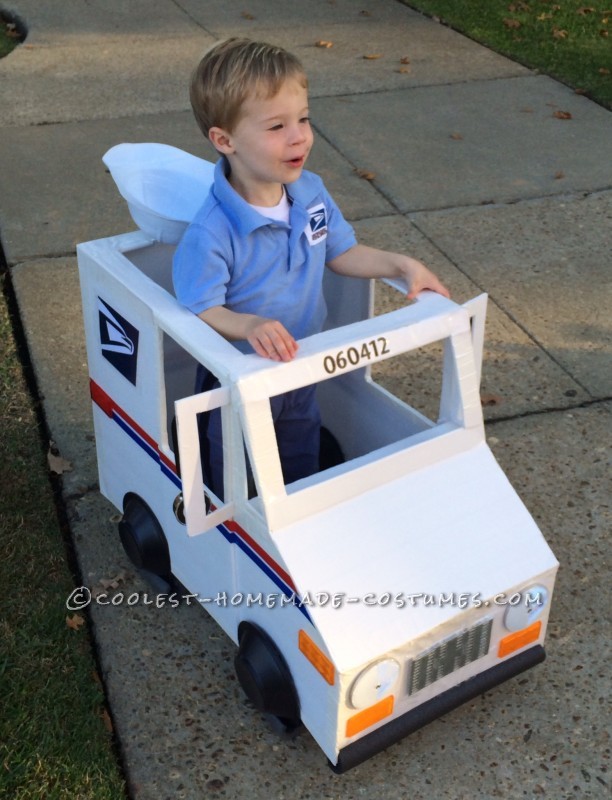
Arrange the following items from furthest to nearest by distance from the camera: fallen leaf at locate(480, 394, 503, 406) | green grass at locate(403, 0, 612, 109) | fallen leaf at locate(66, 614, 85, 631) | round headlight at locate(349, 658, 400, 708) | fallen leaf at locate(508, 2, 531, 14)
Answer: fallen leaf at locate(508, 2, 531, 14), green grass at locate(403, 0, 612, 109), fallen leaf at locate(480, 394, 503, 406), fallen leaf at locate(66, 614, 85, 631), round headlight at locate(349, 658, 400, 708)

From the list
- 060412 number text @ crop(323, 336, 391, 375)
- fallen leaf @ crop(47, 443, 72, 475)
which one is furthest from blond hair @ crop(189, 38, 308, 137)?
fallen leaf @ crop(47, 443, 72, 475)

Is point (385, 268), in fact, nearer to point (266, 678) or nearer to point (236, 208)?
point (236, 208)

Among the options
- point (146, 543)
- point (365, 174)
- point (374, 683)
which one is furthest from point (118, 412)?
point (365, 174)

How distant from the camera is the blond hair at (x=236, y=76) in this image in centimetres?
258

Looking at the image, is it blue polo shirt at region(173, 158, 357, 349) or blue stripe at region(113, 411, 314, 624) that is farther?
blue polo shirt at region(173, 158, 357, 349)

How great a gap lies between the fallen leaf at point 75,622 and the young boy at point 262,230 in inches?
23.9

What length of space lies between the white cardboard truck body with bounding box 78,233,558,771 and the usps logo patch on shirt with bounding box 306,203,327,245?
39 centimetres

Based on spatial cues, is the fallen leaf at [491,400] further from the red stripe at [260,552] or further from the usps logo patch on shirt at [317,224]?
the red stripe at [260,552]

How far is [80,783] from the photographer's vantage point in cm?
261

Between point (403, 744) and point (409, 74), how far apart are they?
580 centimetres

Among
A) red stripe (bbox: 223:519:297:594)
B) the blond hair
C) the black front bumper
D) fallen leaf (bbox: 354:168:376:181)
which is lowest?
fallen leaf (bbox: 354:168:376:181)

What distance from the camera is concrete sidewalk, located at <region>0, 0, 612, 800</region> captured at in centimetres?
A: 274

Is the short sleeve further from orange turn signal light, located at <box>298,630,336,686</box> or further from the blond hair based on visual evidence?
orange turn signal light, located at <box>298,630,336,686</box>

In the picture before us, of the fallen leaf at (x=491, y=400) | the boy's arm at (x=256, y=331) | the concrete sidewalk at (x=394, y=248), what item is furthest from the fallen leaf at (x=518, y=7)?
the boy's arm at (x=256, y=331)
